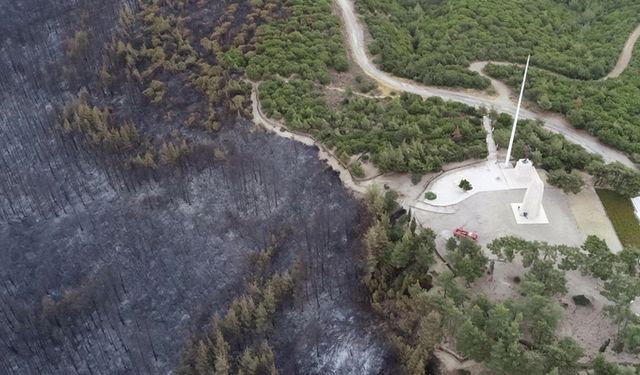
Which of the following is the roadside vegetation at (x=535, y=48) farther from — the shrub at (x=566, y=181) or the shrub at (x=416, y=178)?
the shrub at (x=416, y=178)

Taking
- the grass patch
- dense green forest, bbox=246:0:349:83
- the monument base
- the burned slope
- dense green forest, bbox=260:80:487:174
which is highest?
dense green forest, bbox=246:0:349:83

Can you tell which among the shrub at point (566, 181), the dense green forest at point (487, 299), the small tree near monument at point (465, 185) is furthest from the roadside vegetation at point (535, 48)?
the dense green forest at point (487, 299)

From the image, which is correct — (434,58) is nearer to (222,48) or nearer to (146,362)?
(222,48)

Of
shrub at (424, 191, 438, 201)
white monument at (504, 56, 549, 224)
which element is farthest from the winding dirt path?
shrub at (424, 191, 438, 201)

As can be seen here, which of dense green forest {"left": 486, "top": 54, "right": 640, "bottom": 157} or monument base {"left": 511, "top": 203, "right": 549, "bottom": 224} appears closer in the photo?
monument base {"left": 511, "top": 203, "right": 549, "bottom": 224}

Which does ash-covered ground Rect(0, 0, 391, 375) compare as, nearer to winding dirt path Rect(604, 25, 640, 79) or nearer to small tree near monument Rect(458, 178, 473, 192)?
small tree near monument Rect(458, 178, 473, 192)

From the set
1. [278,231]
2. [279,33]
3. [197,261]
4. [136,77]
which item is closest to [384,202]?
[278,231]
